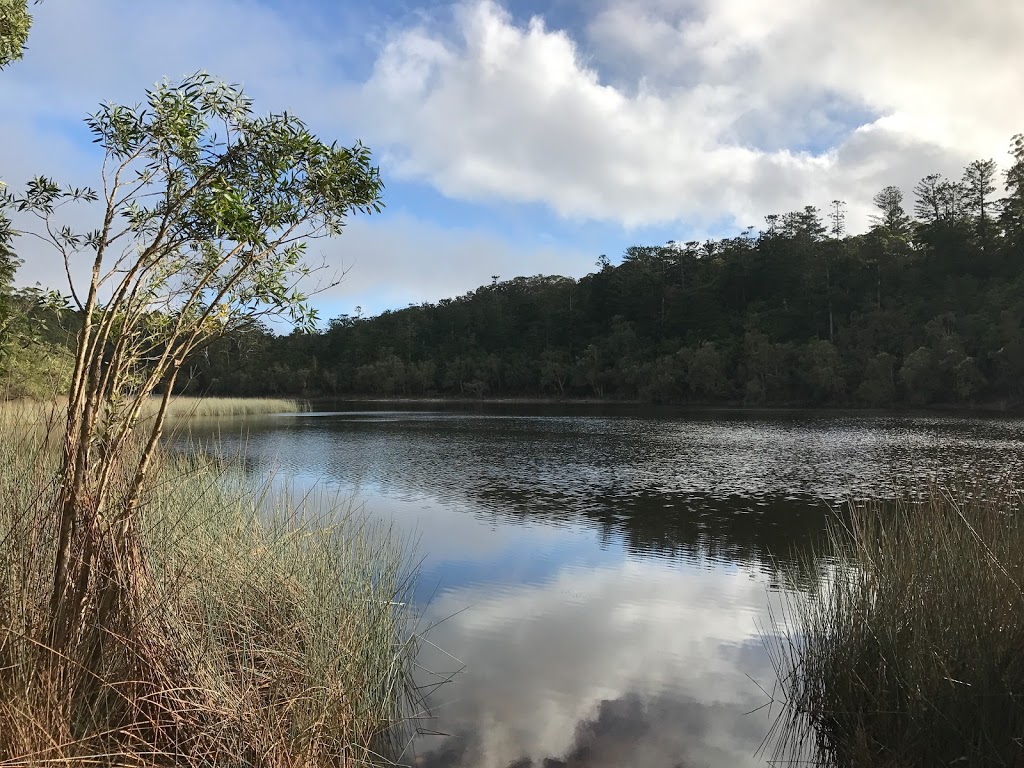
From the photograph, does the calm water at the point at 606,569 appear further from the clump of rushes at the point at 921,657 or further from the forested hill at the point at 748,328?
the forested hill at the point at 748,328

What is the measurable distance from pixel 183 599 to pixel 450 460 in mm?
17246

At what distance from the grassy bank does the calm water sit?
798mm

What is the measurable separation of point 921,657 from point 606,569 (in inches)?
226

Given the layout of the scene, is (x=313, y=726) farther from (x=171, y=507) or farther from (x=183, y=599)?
(x=171, y=507)

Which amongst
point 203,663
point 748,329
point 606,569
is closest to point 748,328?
point 748,329

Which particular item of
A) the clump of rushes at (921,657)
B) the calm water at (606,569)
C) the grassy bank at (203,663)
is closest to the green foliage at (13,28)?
the grassy bank at (203,663)

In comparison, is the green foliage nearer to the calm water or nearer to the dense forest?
the calm water

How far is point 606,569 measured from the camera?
929cm

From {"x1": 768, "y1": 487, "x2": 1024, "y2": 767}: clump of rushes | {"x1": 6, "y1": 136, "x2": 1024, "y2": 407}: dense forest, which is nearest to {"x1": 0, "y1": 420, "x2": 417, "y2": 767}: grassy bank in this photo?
{"x1": 768, "y1": 487, "x2": 1024, "y2": 767}: clump of rushes

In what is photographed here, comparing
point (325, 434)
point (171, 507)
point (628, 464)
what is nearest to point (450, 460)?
point (628, 464)

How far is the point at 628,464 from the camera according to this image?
20250 mm

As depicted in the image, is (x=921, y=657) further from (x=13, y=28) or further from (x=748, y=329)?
(x=748, y=329)

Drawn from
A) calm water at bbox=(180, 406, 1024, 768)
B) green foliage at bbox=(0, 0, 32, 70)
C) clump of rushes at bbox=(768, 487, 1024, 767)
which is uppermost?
green foliage at bbox=(0, 0, 32, 70)

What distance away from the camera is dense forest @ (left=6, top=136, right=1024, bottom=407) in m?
52.7
